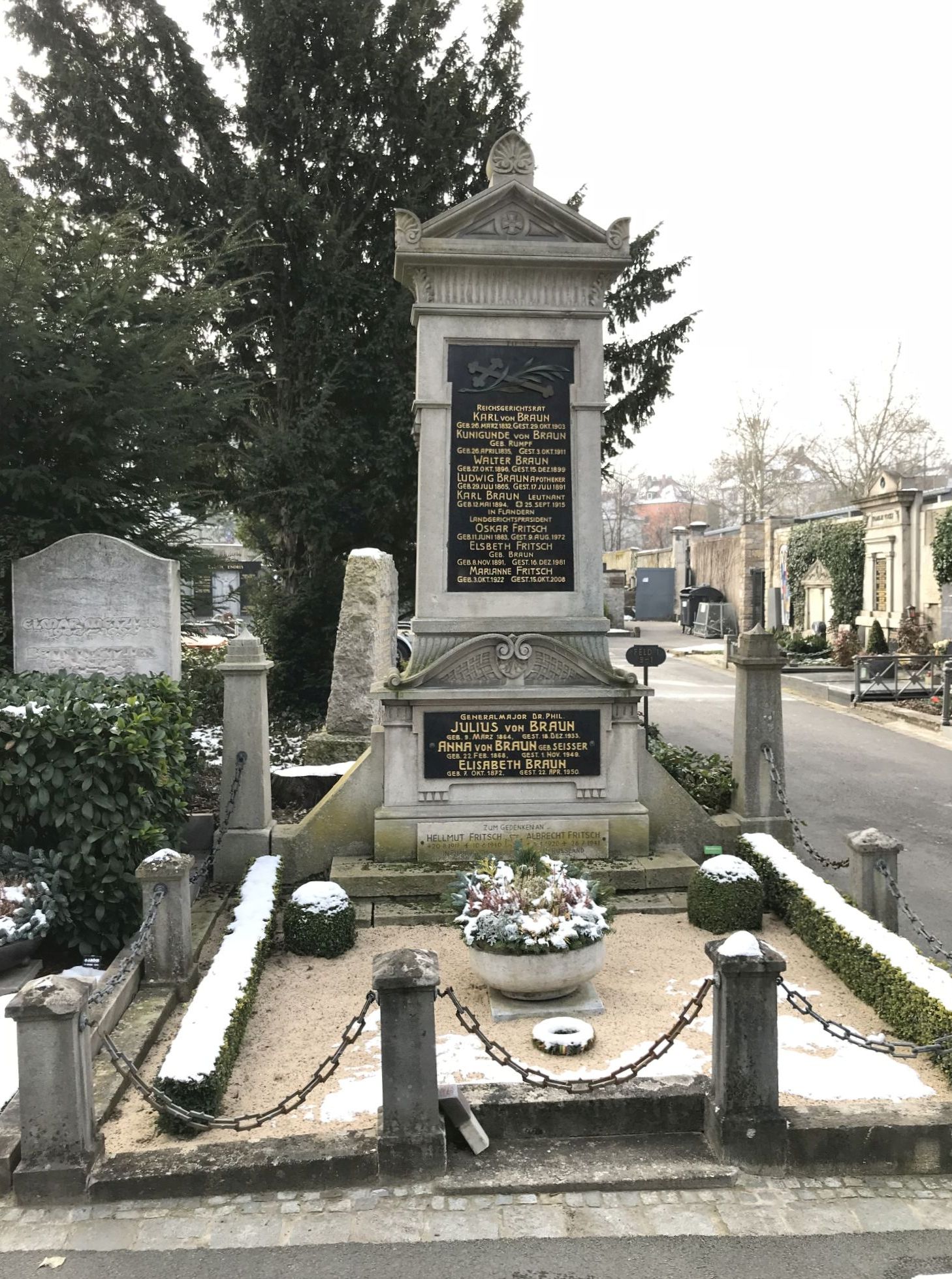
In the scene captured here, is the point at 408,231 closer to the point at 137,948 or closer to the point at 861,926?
the point at 137,948

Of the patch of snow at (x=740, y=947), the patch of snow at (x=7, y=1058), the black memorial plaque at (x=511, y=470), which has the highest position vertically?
the black memorial plaque at (x=511, y=470)

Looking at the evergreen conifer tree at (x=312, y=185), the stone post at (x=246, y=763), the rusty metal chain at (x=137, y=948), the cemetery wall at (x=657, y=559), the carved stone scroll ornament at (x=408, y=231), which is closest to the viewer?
the rusty metal chain at (x=137, y=948)

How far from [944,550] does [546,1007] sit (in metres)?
21.7

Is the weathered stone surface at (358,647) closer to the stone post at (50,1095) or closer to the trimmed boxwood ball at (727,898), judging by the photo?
the trimmed boxwood ball at (727,898)

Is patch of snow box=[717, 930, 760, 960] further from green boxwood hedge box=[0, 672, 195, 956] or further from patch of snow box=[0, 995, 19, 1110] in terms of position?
green boxwood hedge box=[0, 672, 195, 956]

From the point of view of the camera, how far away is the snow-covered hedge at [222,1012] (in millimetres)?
4695

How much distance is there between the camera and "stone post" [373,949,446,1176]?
13.9 feet

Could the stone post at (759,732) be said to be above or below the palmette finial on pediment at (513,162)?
below

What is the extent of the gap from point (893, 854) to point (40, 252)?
979 cm

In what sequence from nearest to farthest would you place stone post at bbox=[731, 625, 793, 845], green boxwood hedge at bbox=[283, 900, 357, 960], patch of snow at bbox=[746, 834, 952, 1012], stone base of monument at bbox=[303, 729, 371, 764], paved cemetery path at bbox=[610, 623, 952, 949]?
patch of snow at bbox=[746, 834, 952, 1012] → green boxwood hedge at bbox=[283, 900, 357, 960] → stone post at bbox=[731, 625, 793, 845] → paved cemetery path at bbox=[610, 623, 952, 949] → stone base of monument at bbox=[303, 729, 371, 764]

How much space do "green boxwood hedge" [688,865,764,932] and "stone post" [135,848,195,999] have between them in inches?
152

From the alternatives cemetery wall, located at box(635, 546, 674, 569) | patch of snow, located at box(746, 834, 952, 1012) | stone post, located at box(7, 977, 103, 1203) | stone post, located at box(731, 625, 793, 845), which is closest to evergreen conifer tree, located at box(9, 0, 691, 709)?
stone post, located at box(731, 625, 793, 845)

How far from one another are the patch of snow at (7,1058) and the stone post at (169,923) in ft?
2.90

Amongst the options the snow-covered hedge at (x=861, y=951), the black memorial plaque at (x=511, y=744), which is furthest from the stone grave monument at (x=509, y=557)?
the snow-covered hedge at (x=861, y=951)
